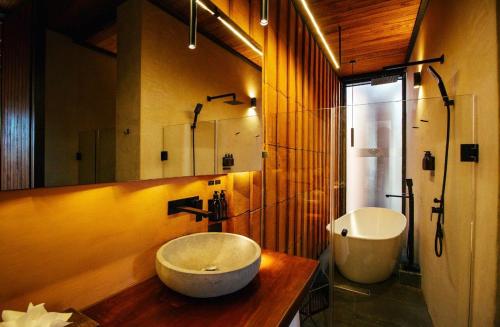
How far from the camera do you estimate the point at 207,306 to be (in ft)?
3.24

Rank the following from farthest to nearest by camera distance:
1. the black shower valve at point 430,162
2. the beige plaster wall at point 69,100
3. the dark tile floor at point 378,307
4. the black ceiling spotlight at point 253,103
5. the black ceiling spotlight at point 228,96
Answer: the dark tile floor at point 378,307
the black shower valve at point 430,162
the black ceiling spotlight at point 253,103
the black ceiling spotlight at point 228,96
the beige plaster wall at point 69,100

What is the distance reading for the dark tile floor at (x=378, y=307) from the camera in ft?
7.54

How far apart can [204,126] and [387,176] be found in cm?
276

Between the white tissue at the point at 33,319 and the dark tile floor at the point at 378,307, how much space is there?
2.20 metres

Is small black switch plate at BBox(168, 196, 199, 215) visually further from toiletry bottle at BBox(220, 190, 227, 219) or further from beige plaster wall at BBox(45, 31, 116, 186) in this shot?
beige plaster wall at BBox(45, 31, 116, 186)

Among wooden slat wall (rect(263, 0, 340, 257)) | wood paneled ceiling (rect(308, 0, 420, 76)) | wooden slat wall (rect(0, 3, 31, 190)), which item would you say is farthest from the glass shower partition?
wooden slat wall (rect(0, 3, 31, 190))

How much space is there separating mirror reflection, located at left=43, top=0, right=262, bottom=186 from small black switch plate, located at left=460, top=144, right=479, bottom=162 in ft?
5.11

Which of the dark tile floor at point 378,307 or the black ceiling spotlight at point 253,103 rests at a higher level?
the black ceiling spotlight at point 253,103

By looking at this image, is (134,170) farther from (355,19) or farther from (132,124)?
(355,19)

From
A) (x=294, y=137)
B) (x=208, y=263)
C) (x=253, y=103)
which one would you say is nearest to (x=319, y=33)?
(x=294, y=137)

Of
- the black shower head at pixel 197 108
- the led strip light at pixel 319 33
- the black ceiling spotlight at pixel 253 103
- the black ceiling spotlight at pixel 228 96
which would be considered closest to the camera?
the black shower head at pixel 197 108

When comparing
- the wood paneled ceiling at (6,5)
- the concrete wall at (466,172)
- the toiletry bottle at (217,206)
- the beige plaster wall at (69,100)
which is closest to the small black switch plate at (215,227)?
the toiletry bottle at (217,206)

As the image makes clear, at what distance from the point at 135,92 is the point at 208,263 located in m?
1.02

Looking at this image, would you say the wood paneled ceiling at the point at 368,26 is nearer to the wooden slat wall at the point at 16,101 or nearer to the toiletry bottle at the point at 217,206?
the toiletry bottle at the point at 217,206
